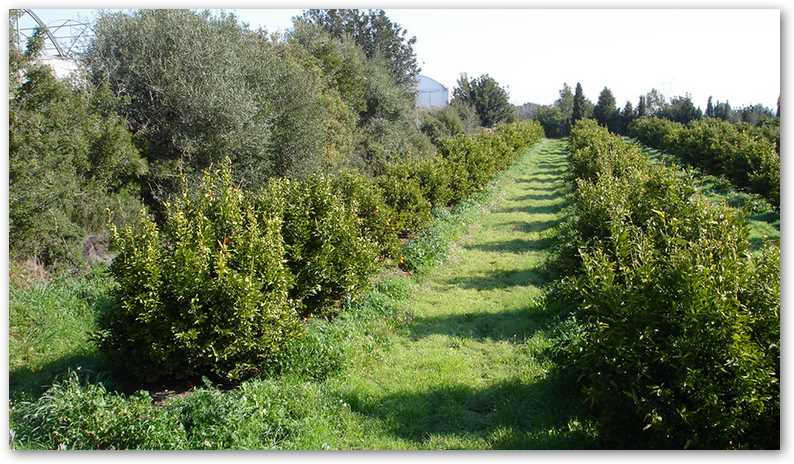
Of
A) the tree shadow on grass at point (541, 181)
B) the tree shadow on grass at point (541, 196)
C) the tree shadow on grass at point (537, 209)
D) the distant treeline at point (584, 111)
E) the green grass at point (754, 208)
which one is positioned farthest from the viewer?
the distant treeline at point (584, 111)

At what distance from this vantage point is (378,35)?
143 ft

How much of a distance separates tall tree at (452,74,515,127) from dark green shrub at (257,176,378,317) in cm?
4420

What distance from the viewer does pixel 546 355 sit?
672cm

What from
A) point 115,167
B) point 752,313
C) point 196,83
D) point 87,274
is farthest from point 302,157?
point 752,313

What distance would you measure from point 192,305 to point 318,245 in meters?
2.69

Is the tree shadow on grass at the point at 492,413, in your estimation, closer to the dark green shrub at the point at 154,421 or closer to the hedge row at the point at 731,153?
the dark green shrub at the point at 154,421

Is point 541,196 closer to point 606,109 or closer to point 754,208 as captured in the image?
point 754,208

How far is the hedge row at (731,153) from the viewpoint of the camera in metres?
15.9

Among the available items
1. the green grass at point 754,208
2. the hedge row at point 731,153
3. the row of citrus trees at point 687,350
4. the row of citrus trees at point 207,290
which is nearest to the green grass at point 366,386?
the row of citrus trees at point 207,290

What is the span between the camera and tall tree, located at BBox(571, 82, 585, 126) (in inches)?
2436

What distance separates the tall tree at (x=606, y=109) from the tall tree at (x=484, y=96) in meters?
13.8

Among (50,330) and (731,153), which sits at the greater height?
(731,153)

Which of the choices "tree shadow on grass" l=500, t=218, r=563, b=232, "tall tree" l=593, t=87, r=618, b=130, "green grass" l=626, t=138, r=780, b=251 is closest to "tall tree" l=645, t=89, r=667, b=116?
"tall tree" l=593, t=87, r=618, b=130

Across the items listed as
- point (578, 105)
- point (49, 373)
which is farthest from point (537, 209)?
point (578, 105)
